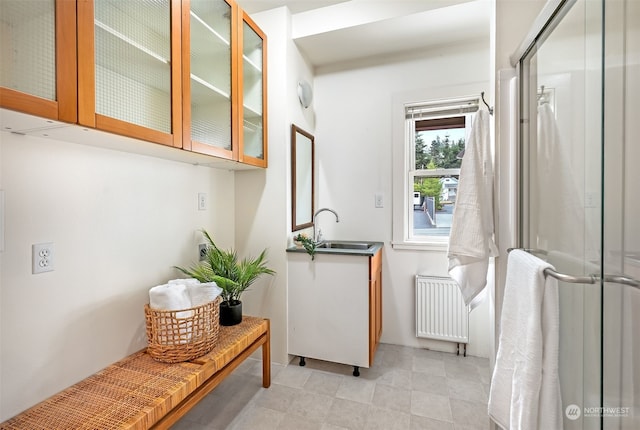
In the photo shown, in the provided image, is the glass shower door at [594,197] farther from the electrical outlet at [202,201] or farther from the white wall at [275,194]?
the electrical outlet at [202,201]

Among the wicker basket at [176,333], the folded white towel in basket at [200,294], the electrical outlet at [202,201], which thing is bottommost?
the wicker basket at [176,333]

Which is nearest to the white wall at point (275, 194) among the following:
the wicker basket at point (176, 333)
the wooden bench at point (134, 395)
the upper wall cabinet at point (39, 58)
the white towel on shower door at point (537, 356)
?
the wooden bench at point (134, 395)

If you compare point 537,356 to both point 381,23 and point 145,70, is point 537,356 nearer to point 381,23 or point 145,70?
point 145,70

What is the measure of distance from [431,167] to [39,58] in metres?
2.42

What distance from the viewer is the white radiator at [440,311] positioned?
7.23 feet

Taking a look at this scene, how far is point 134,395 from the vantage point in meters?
1.10

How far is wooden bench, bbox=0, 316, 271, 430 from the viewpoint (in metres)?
0.97

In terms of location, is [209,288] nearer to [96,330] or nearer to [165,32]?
[96,330]

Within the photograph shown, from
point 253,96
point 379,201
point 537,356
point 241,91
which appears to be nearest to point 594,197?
point 537,356

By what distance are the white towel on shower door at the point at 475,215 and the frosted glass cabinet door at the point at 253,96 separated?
1325mm

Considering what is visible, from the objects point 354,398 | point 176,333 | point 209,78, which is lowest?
point 354,398

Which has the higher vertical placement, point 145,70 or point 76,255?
point 145,70

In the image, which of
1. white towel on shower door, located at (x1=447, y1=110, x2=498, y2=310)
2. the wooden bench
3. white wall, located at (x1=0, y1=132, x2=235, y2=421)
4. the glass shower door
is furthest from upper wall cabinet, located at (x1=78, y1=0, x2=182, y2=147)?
the glass shower door

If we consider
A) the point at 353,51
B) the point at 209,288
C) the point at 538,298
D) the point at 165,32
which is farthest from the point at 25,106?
the point at 353,51
